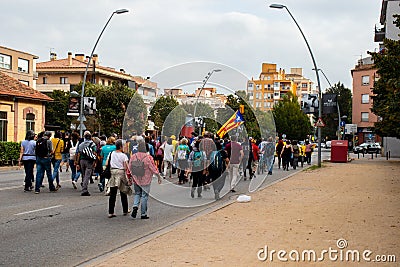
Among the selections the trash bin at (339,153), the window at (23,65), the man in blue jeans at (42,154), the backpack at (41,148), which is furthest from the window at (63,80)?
the backpack at (41,148)

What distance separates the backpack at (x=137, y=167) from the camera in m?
11.1

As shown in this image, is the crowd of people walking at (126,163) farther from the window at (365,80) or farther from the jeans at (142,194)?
the window at (365,80)

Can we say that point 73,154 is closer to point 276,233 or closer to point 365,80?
point 276,233

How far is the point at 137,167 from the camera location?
36.5 feet

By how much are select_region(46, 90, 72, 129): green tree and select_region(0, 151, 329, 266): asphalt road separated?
2006 inches

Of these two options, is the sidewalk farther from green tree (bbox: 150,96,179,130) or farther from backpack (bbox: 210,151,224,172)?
green tree (bbox: 150,96,179,130)

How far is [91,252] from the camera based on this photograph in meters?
8.09

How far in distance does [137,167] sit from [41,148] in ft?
17.0

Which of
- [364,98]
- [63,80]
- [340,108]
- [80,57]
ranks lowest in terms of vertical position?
[340,108]

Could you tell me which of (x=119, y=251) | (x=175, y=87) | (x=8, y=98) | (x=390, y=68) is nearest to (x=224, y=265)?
(x=119, y=251)

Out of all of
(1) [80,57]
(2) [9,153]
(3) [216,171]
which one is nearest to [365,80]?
(1) [80,57]

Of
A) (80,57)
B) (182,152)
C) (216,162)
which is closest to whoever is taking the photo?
(216,162)

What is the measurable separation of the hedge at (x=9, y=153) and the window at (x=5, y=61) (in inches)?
1070

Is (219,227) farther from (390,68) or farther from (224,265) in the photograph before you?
(390,68)
